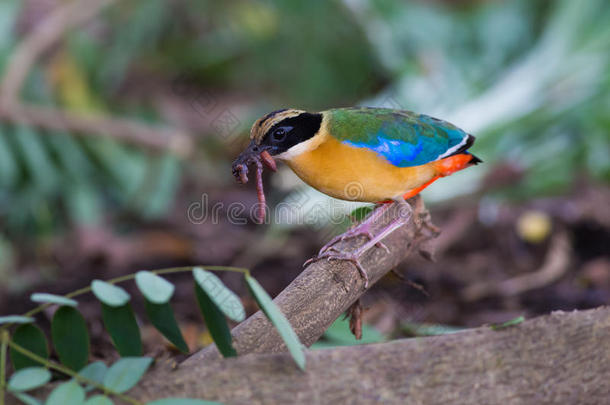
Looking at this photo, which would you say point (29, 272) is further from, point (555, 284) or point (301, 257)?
point (555, 284)

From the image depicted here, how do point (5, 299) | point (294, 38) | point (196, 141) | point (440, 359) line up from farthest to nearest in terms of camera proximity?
point (294, 38) < point (196, 141) < point (5, 299) < point (440, 359)

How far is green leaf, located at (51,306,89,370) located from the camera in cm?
137

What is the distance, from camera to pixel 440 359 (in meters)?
Answer: 1.38

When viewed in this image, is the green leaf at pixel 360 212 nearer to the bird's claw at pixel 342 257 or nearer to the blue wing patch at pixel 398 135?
the bird's claw at pixel 342 257

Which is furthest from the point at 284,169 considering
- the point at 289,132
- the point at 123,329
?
the point at 123,329

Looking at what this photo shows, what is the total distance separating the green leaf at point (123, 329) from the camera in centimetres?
140

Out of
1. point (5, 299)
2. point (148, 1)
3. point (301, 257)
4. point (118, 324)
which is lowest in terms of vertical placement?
point (301, 257)

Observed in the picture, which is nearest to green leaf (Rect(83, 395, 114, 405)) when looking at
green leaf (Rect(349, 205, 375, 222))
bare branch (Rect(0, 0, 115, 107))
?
green leaf (Rect(349, 205, 375, 222))

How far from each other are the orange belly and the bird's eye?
82mm

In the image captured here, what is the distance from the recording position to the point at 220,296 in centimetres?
126

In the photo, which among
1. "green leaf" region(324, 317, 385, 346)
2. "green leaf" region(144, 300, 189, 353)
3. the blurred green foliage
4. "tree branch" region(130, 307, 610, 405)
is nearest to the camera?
"tree branch" region(130, 307, 610, 405)

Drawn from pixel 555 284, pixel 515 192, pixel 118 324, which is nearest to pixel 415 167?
pixel 118 324

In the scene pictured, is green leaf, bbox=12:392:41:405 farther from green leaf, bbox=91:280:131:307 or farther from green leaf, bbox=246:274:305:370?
green leaf, bbox=246:274:305:370

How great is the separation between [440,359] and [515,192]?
9.69 feet
